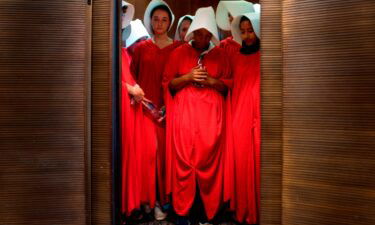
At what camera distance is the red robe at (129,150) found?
213 centimetres

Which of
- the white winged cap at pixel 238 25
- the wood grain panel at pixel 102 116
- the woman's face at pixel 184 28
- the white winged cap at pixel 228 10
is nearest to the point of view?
the wood grain panel at pixel 102 116

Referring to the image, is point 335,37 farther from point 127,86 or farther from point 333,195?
point 127,86

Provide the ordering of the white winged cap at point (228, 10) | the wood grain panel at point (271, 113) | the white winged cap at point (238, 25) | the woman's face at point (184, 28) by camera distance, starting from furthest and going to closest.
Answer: the woman's face at point (184, 28) < the white winged cap at point (228, 10) < the white winged cap at point (238, 25) < the wood grain panel at point (271, 113)

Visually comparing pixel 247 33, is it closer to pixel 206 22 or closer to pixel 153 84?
pixel 206 22

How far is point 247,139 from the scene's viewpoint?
2170 mm

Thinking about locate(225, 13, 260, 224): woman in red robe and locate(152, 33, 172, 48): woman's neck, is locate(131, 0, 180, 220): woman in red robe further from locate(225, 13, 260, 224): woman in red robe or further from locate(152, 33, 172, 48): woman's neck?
locate(225, 13, 260, 224): woman in red robe

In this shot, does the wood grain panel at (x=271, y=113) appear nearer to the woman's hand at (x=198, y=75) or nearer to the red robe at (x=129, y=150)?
the woman's hand at (x=198, y=75)

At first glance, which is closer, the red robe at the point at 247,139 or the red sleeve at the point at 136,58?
the red robe at the point at 247,139

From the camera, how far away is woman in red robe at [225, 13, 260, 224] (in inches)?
83.9

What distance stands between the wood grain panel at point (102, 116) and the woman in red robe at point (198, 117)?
61 cm

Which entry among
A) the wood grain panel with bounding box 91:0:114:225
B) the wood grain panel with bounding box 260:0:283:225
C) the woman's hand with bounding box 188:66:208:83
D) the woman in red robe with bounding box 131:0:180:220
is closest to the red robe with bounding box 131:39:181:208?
the woman in red robe with bounding box 131:0:180:220

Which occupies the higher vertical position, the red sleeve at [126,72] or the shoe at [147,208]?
the red sleeve at [126,72]

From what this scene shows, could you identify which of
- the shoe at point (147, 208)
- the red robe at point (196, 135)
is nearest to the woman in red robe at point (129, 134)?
the shoe at point (147, 208)

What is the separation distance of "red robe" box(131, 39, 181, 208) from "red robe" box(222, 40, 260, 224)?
465 mm
